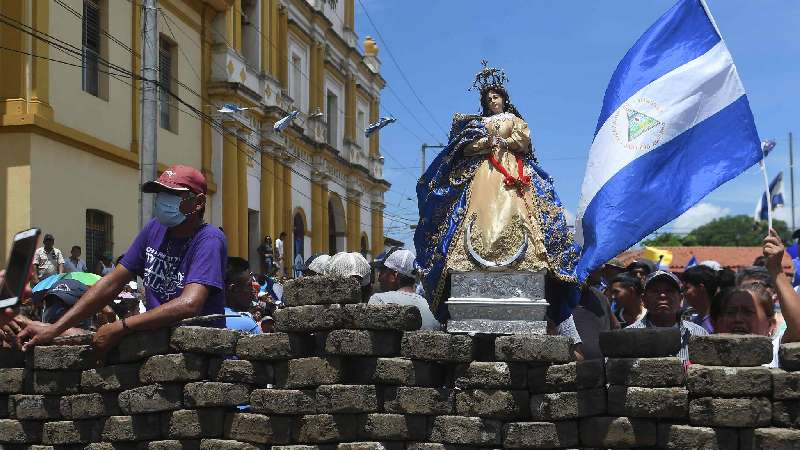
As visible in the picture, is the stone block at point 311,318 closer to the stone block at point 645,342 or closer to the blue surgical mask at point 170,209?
the blue surgical mask at point 170,209

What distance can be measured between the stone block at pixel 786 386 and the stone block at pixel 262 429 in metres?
2.27

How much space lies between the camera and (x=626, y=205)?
5961 millimetres

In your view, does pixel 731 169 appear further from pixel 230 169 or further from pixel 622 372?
pixel 230 169

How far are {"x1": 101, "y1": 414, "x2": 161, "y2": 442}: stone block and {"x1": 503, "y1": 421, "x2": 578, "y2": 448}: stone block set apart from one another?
1.75m

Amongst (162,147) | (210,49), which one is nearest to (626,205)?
(162,147)

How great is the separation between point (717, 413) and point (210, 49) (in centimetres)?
2062

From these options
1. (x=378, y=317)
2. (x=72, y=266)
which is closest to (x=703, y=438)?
(x=378, y=317)

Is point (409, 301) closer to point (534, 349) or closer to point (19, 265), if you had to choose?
point (534, 349)

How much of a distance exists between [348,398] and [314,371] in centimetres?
21

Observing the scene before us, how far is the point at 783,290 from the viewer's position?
484 cm

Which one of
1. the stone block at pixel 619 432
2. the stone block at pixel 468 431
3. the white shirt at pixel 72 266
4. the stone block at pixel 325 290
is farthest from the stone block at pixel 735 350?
the white shirt at pixel 72 266

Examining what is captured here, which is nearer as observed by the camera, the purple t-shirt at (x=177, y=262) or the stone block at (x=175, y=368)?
the stone block at (x=175, y=368)

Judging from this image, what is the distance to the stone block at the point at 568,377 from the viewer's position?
460 cm

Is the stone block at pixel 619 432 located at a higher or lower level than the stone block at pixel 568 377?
lower
